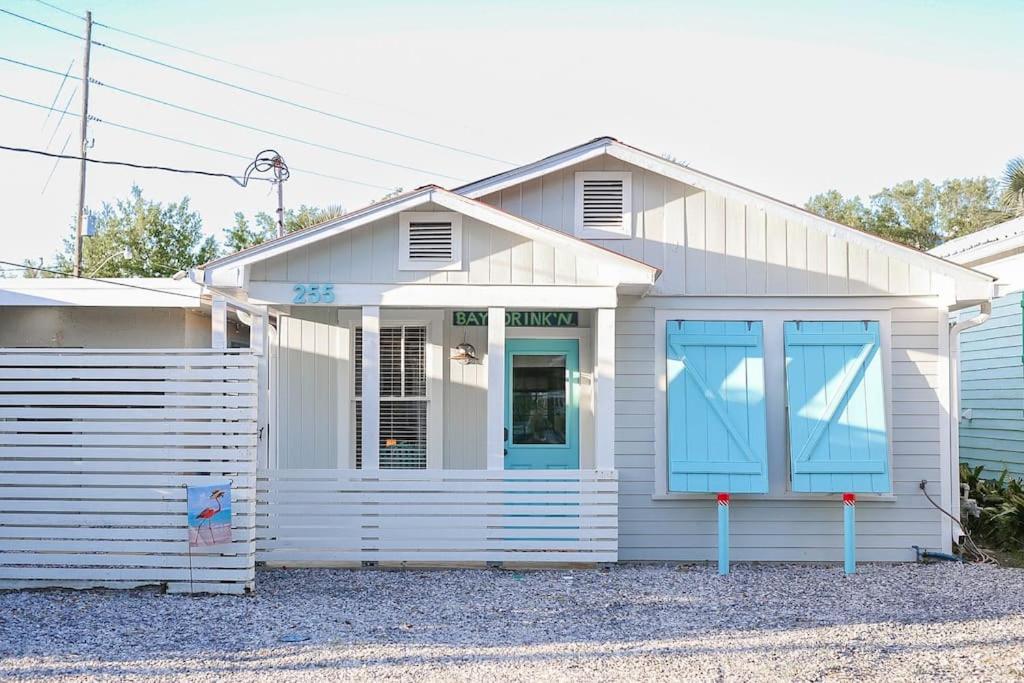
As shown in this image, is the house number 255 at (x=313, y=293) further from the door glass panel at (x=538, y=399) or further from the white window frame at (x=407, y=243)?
the door glass panel at (x=538, y=399)

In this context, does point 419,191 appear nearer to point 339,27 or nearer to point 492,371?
point 492,371

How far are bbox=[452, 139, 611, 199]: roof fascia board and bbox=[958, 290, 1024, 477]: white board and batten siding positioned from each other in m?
5.91

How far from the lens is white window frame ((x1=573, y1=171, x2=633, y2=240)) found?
32.4 ft

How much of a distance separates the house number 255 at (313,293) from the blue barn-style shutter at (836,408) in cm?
432

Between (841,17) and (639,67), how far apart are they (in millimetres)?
5369

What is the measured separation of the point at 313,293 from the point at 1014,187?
17604 mm

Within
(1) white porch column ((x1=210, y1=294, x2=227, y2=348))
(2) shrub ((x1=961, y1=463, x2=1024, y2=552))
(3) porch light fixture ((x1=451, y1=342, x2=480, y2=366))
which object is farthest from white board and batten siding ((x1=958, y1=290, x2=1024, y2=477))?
(1) white porch column ((x1=210, y1=294, x2=227, y2=348))

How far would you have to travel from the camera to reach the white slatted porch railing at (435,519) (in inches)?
347

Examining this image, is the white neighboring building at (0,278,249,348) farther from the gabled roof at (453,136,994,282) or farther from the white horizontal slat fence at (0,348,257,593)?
the gabled roof at (453,136,994,282)

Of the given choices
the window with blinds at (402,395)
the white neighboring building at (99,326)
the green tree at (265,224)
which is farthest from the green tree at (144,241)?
the window with blinds at (402,395)

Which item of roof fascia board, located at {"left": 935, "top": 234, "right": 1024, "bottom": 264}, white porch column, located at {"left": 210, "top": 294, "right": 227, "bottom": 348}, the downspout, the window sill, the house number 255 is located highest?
roof fascia board, located at {"left": 935, "top": 234, "right": 1024, "bottom": 264}

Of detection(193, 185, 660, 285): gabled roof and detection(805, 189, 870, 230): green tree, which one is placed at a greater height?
detection(805, 189, 870, 230): green tree

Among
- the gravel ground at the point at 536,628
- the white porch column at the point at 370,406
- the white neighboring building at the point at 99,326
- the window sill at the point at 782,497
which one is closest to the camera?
the gravel ground at the point at 536,628

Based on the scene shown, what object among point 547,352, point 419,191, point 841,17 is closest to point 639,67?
point 841,17
